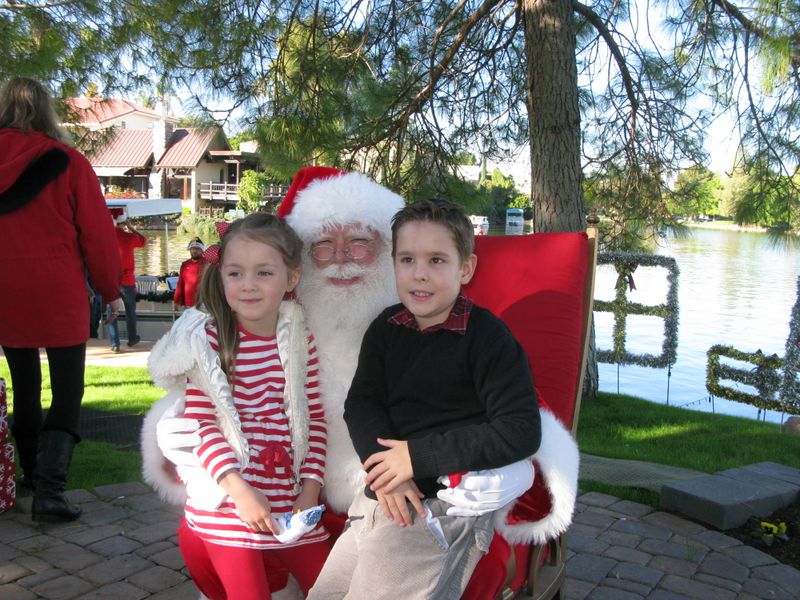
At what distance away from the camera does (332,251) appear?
2311mm

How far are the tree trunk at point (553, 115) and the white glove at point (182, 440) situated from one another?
4.21 m

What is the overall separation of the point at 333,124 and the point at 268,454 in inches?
167

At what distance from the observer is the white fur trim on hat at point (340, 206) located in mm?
2295

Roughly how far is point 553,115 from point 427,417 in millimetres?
3987

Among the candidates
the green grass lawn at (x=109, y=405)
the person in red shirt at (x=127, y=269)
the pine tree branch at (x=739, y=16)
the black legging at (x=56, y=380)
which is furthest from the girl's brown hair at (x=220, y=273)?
the person in red shirt at (x=127, y=269)

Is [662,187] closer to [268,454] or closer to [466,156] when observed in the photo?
[466,156]

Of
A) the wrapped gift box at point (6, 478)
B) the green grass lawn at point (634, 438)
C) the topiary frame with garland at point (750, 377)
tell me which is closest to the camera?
the wrapped gift box at point (6, 478)

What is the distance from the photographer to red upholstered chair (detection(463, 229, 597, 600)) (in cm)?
194

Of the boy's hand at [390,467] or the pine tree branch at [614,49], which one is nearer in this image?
the boy's hand at [390,467]

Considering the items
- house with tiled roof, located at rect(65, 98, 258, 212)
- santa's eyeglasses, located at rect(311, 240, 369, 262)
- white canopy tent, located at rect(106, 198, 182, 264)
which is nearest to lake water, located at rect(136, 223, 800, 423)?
santa's eyeglasses, located at rect(311, 240, 369, 262)

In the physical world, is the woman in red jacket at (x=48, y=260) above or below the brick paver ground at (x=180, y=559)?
above

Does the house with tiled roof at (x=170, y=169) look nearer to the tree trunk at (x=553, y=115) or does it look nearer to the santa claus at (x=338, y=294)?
the tree trunk at (x=553, y=115)

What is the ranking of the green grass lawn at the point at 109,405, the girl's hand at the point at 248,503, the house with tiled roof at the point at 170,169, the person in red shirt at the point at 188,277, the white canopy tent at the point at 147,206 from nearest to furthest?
the girl's hand at the point at 248,503 < the green grass lawn at the point at 109,405 < the person in red shirt at the point at 188,277 < the white canopy tent at the point at 147,206 < the house with tiled roof at the point at 170,169

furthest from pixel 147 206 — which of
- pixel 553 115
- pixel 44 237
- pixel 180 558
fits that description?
pixel 180 558
